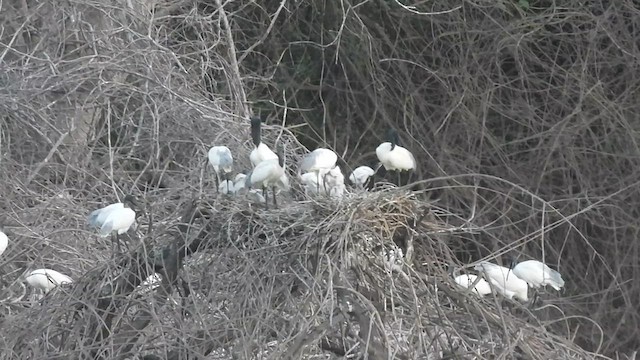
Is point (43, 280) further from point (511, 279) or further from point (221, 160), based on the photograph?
point (511, 279)

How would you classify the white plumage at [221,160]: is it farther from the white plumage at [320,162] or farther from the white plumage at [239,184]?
the white plumage at [320,162]

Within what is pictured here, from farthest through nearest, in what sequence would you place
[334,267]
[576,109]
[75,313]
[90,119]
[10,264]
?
1. [576,109]
2. [90,119]
3. [10,264]
4. [75,313]
5. [334,267]

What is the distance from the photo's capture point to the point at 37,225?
135 inches

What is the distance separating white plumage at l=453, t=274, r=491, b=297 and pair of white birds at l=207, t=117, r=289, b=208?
0.46m

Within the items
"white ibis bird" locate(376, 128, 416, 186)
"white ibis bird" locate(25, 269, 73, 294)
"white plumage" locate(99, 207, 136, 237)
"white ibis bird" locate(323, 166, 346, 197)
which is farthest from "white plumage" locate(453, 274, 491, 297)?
"white ibis bird" locate(25, 269, 73, 294)

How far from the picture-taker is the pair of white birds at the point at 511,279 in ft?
8.28

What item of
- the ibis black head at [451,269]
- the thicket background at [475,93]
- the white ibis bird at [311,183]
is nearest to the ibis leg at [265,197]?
the white ibis bird at [311,183]

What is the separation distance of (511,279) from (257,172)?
64 cm

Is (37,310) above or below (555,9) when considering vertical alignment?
above

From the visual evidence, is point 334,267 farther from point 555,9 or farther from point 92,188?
point 555,9

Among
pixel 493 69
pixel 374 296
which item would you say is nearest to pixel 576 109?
pixel 493 69

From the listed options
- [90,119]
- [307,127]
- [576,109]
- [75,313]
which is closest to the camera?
[75,313]

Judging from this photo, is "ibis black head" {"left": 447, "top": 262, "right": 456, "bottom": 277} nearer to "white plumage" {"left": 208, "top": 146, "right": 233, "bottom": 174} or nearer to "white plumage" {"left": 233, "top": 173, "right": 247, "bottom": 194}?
"white plumage" {"left": 233, "top": 173, "right": 247, "bottom": 194}

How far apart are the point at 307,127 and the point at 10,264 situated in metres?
2.49
